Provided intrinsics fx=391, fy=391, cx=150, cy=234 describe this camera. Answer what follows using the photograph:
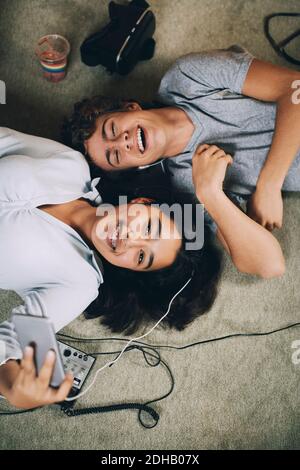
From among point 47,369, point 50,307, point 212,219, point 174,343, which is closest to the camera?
point 47,369

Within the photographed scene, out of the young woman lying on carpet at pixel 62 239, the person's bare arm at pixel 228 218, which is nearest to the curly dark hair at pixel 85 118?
the young woman lying on carpet at pixel 62 239

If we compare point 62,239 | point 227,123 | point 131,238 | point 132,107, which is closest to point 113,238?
point 131,238

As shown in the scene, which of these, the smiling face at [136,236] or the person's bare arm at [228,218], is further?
the person's bare arm at [228,218]

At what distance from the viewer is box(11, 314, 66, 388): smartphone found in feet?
3.33

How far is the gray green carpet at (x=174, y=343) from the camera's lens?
4.90 ft

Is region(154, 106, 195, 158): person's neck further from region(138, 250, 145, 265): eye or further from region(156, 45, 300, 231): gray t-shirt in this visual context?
region(138, 250, 145, 265): eye

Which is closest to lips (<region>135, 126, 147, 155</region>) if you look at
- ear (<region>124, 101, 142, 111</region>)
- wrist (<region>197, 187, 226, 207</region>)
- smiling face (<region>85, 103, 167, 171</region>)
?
smiling face (<region>85, 103, 167, 171</region>)

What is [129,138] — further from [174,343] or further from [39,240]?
[174,343]

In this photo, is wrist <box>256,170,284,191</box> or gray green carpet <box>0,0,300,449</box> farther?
gray green carpet <box>0,0,300,449</box>

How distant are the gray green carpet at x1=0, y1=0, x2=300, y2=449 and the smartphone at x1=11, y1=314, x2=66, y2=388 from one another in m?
0.50

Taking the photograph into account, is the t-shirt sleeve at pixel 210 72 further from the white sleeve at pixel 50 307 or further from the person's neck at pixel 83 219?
the white sleeve at pixel 50 307

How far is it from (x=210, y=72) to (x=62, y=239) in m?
0.77

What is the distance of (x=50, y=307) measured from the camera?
47.2 inches
